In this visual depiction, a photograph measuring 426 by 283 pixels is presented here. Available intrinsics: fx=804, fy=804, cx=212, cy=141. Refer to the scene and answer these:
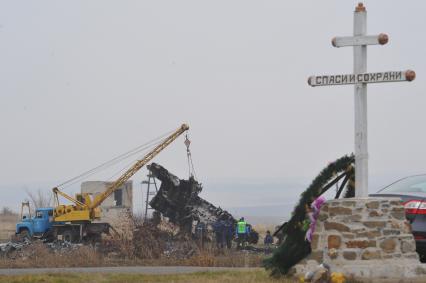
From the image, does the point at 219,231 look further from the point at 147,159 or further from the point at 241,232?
the point at 147,159

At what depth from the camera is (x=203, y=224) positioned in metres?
40.6

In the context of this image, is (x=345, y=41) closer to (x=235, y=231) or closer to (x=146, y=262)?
(x=146, y=262)

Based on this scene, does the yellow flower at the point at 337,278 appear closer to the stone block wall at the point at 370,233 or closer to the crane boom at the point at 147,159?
the stone block wall at the point at 370,233

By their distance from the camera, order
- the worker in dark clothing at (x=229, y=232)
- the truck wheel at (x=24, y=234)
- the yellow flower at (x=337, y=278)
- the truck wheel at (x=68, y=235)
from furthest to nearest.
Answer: the truck wheel at (x=68, y=235) → the truck wheel at (x=24, y=234) → the worker in dark clothing at (x=229, y=232) → the yellow flower at (x=337, y=278)

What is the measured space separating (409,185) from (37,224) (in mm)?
34883

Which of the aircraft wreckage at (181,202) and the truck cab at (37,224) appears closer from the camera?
the aircraft wreckage at (181,202)

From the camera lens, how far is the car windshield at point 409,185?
1276 centimetres

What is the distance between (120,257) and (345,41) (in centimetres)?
1706

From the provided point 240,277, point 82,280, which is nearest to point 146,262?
point 82,280

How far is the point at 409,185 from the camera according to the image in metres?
13.0

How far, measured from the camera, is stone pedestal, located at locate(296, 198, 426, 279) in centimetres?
1180

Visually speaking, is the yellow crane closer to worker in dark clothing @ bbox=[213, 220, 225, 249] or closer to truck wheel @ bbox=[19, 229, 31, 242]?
truck wheel @ bbox=[19, 229, 31, 242]

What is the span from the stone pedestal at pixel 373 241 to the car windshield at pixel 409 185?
0.82 meters

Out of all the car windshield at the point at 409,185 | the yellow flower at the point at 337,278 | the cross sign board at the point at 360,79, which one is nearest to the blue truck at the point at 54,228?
the car windshield at the point at 409,185
